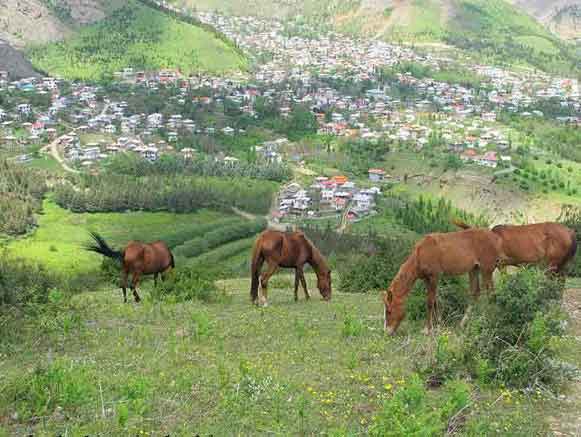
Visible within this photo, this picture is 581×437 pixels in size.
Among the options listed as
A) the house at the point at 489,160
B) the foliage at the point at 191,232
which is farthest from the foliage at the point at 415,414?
the house at the point at 489,160

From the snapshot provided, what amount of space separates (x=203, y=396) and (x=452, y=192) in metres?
88.1

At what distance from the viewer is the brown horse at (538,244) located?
40.0ft

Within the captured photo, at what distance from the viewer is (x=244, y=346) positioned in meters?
10.2

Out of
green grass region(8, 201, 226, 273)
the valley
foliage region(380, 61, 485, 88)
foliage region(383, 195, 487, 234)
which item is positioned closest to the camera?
the valley

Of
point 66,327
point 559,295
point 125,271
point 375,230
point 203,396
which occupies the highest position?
point 559,295

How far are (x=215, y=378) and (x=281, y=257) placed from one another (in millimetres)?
6546

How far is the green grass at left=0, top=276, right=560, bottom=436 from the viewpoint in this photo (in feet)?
23.3

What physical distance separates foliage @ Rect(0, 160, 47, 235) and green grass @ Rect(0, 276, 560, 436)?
6076cm

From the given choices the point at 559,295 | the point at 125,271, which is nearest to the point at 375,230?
the point at 125,271

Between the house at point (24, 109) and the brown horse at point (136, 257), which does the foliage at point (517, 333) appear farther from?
the house at point (24, 109)

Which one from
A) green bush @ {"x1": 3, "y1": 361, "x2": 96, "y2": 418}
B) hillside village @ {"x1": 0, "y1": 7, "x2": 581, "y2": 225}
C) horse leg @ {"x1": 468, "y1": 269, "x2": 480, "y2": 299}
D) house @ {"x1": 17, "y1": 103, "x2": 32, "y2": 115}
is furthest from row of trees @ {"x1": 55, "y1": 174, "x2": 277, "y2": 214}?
green bush @ {"x1": 3, "y1": 361, "x2": 96, "y2": 418}

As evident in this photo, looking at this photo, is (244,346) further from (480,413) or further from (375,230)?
(375,230)

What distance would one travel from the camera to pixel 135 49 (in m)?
178

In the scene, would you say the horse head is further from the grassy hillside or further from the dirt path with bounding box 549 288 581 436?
the grassy hillside
